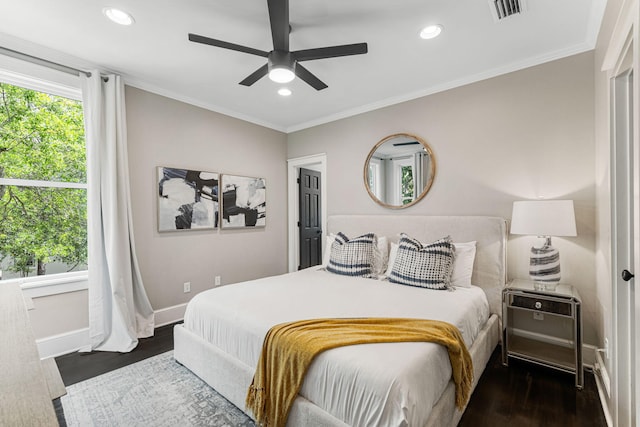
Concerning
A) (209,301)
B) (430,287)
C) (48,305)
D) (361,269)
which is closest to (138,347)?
(48,305)

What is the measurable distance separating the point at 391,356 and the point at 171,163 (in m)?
3.14

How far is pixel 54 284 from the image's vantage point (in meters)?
2.66

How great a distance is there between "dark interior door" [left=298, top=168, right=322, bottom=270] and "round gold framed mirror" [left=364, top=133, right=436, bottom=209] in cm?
153

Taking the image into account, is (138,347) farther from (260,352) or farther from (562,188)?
(562,188)

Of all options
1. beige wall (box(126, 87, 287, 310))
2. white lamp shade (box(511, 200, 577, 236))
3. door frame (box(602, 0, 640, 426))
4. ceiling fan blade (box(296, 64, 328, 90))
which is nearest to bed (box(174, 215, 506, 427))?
white lamp shade (box(511, 200, 577, 236))

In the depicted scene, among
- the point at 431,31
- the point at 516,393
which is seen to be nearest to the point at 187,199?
the point at 431,31

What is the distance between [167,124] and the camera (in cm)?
339

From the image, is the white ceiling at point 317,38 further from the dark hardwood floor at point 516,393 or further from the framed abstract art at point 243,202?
the dark hardwood floor at point 516,393

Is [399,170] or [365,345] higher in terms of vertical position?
[399,170]

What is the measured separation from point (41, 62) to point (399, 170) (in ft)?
12.0

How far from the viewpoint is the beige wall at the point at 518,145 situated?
2.45 metres

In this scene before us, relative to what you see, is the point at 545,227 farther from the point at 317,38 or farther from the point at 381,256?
the point at 317,38

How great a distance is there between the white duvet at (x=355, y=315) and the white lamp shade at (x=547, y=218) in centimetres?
70

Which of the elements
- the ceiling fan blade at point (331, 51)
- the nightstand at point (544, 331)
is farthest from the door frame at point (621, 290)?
the ceiling fan blade at point (331, 51)
